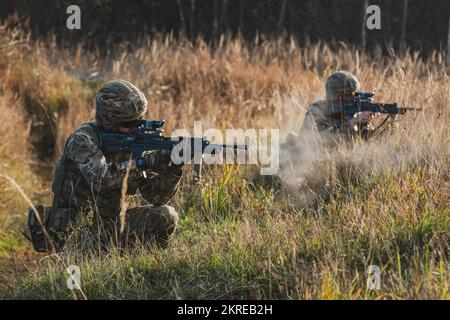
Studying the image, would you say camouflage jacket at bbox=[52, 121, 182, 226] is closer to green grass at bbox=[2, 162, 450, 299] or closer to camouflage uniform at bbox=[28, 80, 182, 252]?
camouflage uniform at bbox=[28, 80, 182, 252]

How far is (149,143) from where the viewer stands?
15.8ft

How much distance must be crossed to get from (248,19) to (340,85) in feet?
29.6

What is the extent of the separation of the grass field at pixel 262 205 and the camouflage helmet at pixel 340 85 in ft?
1.68

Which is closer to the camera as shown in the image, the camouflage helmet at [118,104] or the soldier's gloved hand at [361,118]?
the camouflage helmet at [118,104]

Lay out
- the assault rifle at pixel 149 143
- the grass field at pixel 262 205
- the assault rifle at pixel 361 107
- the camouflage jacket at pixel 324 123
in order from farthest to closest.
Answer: the camouflage jacket at pixel 324 123 → the assault rifle at pixel 361 107 → the assault rifle at pixel 149 143 → the grass field at pixel 262 205

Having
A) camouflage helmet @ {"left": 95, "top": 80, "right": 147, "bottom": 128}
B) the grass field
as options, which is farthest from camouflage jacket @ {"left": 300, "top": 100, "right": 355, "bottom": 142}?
camouflage helmet @ {"left": 95, "top": 80, "right": 147, "bottom": 128}

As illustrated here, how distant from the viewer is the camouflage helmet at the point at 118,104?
16.0ft

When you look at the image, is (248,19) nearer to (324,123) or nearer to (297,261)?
(324,123)

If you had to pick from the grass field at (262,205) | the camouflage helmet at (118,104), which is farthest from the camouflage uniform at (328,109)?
the camouflage helmet at (118,104)

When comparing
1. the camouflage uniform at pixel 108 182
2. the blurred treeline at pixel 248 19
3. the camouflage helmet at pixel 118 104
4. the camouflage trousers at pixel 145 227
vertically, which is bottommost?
the camouflage trousers at pixel 145 227

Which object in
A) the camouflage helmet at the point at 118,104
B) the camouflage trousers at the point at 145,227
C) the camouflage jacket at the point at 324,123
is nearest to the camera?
the camouflage helmet at the point at 118,104

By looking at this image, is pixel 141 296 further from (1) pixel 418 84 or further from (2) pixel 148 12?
(2) pixel 148 12

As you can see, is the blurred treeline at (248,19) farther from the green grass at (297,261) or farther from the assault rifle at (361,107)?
the green grass at (297,261)

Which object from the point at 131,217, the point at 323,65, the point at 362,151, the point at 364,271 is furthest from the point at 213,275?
the point at 323,65
